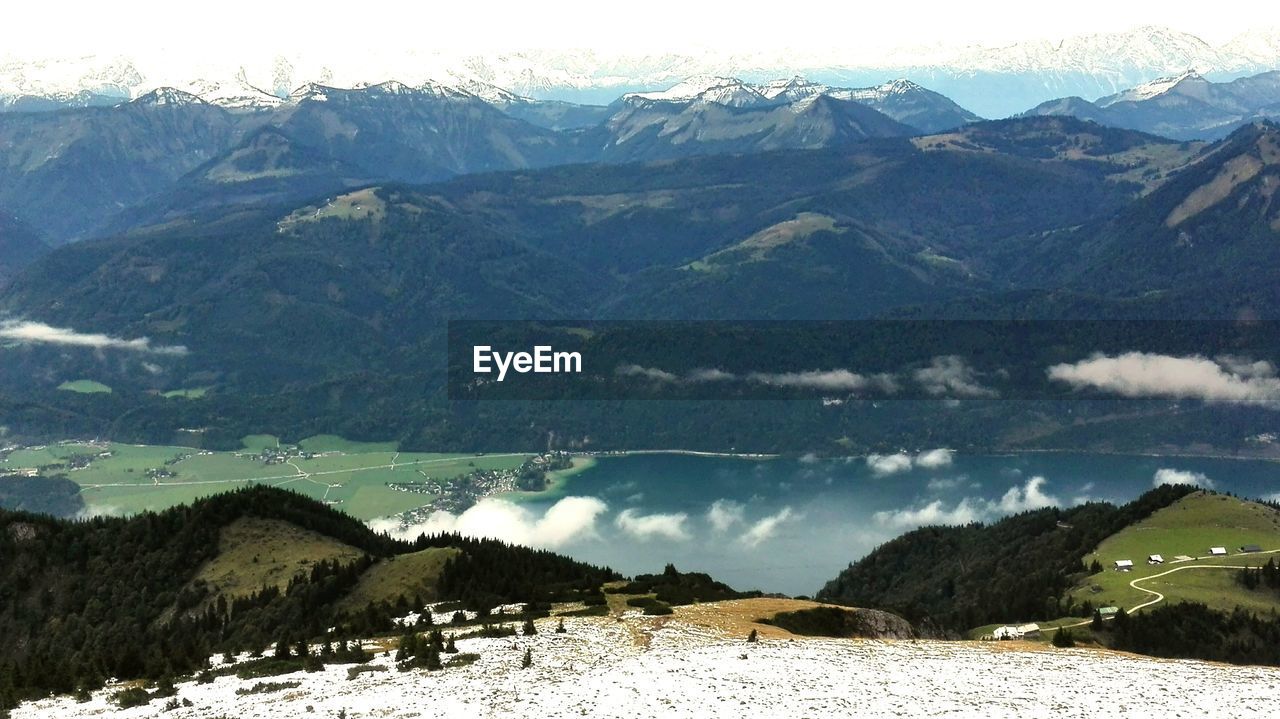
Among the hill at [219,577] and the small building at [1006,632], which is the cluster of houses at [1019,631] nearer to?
the small building at [1006,632]

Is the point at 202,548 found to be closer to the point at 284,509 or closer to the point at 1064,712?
the point at 284,509

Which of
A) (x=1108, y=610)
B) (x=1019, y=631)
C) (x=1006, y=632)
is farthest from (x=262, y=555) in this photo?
(x=1108, y=610)

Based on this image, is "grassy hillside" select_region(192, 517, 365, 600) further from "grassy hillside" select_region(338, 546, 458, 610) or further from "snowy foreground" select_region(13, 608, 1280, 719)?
"snowy foreground" select_region(13, 608, 1280, 719)

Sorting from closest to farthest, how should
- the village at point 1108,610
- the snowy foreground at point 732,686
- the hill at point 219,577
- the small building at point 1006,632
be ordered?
the snowy foreground at point 732,686, the hill at point 219,577, the village at point 1108,610, the small building at point 1006,632

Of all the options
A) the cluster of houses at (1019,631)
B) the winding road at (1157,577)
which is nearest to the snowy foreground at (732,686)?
the cluster of houses at (1019,631)

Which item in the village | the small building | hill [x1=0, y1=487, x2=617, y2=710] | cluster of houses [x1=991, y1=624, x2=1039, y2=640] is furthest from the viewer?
the small building

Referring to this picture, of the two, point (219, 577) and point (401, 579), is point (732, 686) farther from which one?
point (219, 577)

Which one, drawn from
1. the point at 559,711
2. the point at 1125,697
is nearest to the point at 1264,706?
the point at 1125,697

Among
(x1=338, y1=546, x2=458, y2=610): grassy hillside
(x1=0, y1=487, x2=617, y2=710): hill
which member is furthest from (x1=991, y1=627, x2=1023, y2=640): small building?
(x1=338, y1=546, x2=458, y2=610): grassy hillside

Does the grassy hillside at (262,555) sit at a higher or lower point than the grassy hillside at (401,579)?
higher

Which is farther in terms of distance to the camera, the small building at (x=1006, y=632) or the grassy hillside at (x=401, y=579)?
the small building at (x=1006, y=632)
